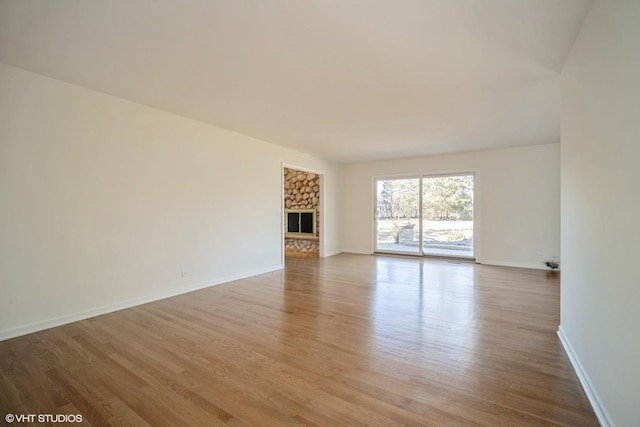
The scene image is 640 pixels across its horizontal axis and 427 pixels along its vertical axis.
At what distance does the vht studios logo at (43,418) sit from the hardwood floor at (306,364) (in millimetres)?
44

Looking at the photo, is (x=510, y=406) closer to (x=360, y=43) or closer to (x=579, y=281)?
(x=579, y=281)

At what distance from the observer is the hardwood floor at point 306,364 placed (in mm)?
1646

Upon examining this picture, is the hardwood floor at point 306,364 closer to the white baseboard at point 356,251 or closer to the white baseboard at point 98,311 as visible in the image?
the white baseboard at point 98,311

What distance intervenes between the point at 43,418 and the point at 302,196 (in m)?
6.88

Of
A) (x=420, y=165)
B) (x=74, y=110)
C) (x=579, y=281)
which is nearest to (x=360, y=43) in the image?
(x=579, y=281)

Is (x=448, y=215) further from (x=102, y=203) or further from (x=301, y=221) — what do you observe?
(x=102, y=203)

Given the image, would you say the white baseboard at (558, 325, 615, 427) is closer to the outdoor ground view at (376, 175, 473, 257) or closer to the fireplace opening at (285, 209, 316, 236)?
the outdoor ground view at (376, 175, 473, 257)

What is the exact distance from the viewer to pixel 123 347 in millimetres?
2426

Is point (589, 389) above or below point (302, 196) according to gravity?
below

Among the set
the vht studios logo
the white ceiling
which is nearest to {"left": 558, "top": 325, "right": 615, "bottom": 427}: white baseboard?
the white ceiling

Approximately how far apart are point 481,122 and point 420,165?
2.66 m

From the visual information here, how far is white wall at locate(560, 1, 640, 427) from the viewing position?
50.2 inches

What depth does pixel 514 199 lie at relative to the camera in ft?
19.4

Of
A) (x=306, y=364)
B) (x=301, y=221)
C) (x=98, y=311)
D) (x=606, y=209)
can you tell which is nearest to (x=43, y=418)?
(x=306, y=364)
